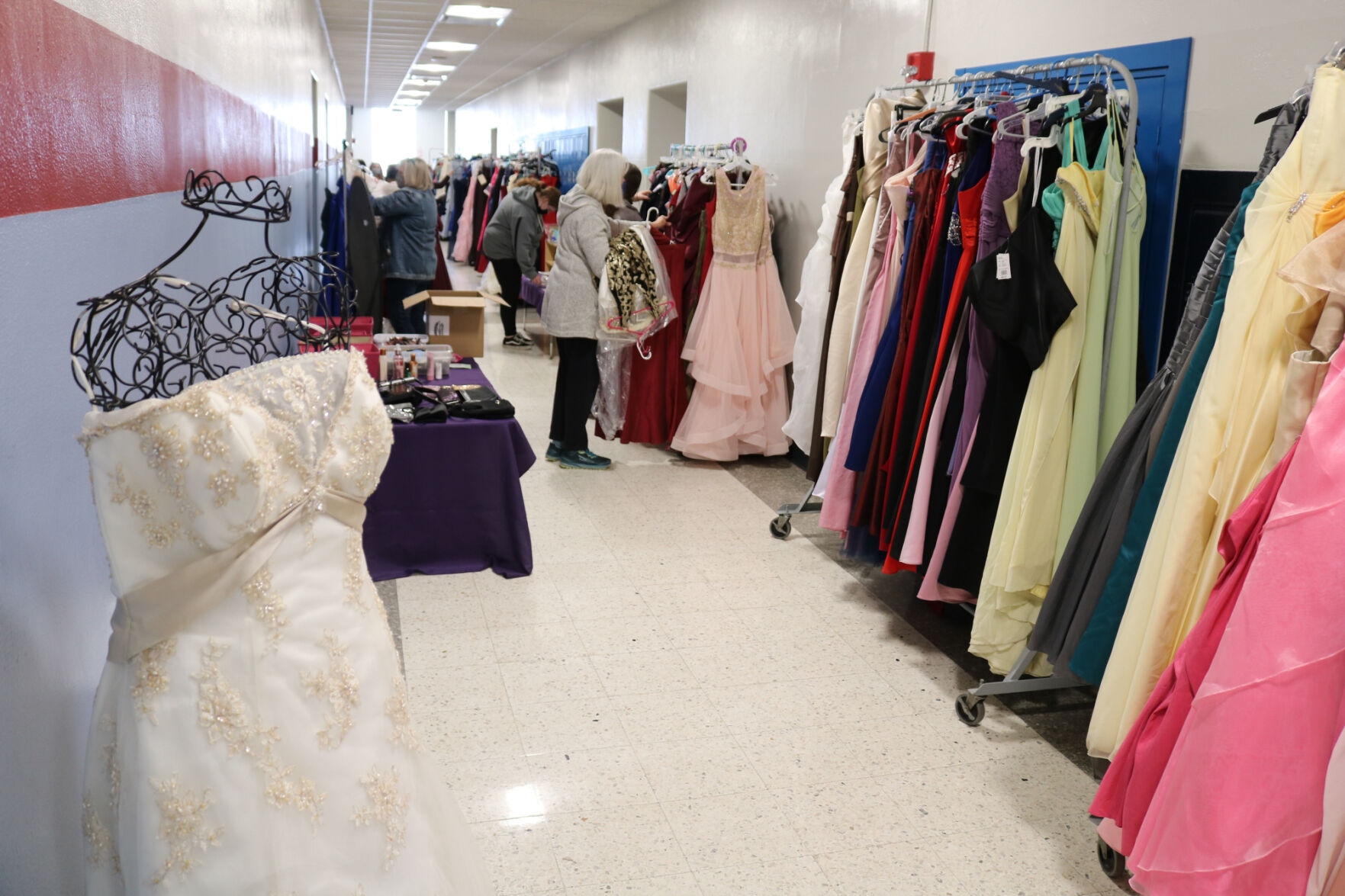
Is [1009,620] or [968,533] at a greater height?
[968,533]

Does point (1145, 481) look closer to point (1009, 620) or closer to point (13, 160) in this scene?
point (1009, 620)

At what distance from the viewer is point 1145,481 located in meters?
2.31

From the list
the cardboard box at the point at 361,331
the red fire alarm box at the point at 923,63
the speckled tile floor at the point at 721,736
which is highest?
the red fire alarm box at the point at 923,63

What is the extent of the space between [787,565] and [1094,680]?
1.65 m

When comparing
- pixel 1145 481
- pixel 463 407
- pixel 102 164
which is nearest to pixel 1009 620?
pixel 1145 481

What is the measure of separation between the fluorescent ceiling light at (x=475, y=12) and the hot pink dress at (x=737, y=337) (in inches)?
162

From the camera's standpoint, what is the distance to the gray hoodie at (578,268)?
15.8 ft

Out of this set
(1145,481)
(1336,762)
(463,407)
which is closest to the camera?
(1336,762)

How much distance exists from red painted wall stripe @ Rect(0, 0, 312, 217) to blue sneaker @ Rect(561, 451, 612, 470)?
8.44 ft

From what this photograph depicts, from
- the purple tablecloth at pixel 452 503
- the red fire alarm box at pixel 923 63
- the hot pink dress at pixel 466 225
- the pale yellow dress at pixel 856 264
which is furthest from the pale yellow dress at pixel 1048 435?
the hot pink dress at pixel 466 225

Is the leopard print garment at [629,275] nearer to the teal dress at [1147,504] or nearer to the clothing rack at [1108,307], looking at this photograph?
the clothing rack at [1108,307]

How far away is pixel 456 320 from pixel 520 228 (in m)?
3.31

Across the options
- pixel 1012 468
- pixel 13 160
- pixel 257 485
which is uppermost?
pixel 13 160

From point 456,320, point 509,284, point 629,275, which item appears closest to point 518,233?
point 509,284
